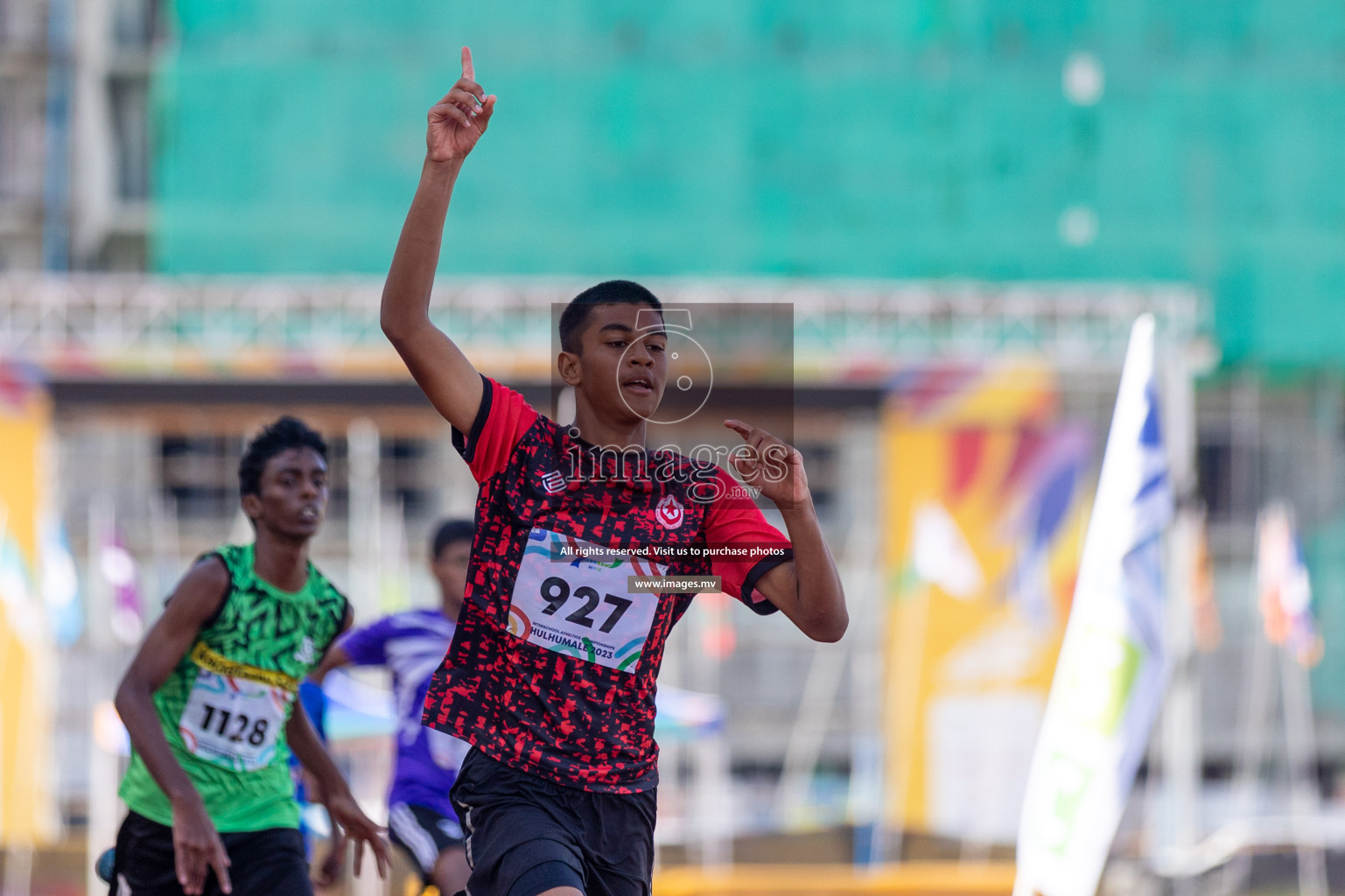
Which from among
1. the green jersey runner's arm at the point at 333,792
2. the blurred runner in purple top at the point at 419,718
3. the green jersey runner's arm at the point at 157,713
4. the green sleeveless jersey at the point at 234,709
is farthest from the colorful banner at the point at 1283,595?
the green jersey runner's arm at the point at 157,713

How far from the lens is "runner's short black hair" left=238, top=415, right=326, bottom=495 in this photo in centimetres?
409

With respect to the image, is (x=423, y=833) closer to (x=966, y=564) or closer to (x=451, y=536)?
(x=451, y=536)

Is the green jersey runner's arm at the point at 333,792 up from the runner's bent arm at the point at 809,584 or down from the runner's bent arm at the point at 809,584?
down

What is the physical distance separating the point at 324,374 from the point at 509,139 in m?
8.03

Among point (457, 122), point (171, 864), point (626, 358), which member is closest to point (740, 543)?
point (626, 358)

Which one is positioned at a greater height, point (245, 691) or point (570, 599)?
point (570, 599)

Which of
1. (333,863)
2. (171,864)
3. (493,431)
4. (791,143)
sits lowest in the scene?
(333,863)

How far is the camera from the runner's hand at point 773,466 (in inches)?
101

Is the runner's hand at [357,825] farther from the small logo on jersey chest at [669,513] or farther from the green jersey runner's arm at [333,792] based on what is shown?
the small logo on jersey chest at [669,513]

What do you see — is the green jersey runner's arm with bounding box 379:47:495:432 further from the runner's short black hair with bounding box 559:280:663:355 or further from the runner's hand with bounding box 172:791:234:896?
the runner's hand with bounding box 172:791:234:896

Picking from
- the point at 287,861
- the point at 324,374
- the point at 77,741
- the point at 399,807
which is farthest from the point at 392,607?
the point at 287,861

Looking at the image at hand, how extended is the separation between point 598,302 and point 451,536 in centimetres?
240

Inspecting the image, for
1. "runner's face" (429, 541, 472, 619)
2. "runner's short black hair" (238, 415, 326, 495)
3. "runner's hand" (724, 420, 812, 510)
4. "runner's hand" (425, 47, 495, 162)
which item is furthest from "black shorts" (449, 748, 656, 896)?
"runner's face" (429, 541, 472, 619)

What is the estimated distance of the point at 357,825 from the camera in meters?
3.94
